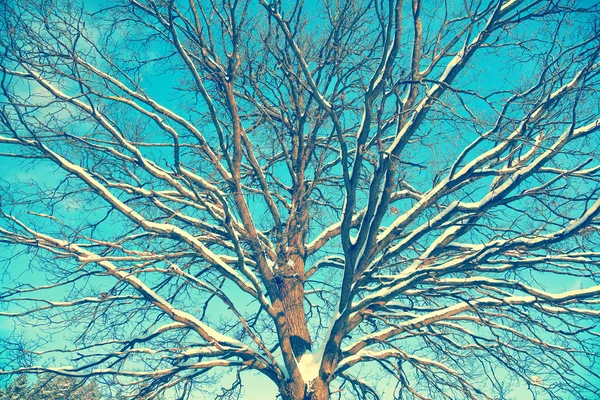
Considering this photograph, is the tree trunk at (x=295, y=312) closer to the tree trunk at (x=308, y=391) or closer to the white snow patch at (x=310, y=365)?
the white snow patch at (x=310, y=365)

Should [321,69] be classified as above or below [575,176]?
above

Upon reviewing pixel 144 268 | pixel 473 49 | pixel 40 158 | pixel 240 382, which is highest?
A: pixel 40 158

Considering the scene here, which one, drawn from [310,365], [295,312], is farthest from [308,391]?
[295,312]

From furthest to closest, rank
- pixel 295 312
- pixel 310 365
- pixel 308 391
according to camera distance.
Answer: pixel 295 312 < pixel 310 365 < pixel 308 391

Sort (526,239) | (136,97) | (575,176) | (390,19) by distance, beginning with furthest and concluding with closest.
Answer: (136,97) → (575,176) → (526,239) → (390,19)

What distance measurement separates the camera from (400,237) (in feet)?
17.7

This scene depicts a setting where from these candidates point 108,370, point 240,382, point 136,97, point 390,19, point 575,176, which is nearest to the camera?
point 390,19

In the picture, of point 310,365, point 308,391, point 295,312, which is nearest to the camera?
point 308,391

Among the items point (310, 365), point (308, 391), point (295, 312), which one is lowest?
point (308, 391)

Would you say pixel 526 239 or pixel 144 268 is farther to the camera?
pixel 144 268

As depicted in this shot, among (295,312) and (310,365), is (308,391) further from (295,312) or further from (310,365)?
(295,312)

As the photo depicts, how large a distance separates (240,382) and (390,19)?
5.81m

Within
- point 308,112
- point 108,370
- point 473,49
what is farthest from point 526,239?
point 108,370

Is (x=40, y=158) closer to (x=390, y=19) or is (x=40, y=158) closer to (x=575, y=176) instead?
(x=390, y=19)
